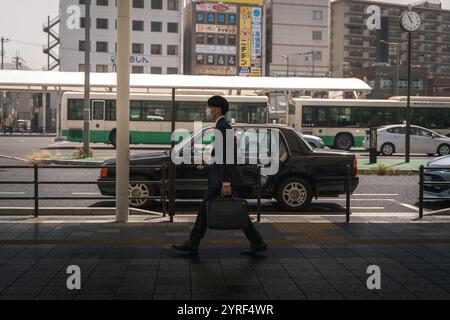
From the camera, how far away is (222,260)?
6.40 meters

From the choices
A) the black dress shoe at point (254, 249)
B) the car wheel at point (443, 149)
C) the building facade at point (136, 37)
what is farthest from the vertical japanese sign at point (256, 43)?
the black dress shoe at point (254, 249)

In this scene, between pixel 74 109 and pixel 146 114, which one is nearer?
pixel 74 109

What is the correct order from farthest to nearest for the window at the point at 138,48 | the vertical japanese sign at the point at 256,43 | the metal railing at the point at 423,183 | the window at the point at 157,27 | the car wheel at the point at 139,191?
the vertical japanese sign at the point at 256,43, the window at the point at 157,27, the window at the point at 138,48, the car wheel at the point at 139,191, the metal railing at the point at 423,183

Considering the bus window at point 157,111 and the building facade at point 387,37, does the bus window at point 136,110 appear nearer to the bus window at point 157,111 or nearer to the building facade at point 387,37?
the bus window at point 157,111

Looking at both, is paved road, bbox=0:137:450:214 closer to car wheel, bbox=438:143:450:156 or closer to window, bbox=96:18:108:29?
car wheel, bbox=438:143:450:156

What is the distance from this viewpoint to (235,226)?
20.7ft

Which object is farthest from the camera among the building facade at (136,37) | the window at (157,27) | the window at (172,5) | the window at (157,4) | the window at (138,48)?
the window at (172,5)

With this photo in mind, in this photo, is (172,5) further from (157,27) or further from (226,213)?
(226,213)

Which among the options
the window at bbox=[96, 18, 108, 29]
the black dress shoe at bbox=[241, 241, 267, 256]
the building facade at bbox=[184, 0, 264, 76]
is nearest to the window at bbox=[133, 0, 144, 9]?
the window at bbox=[96, 18, 108, 29]

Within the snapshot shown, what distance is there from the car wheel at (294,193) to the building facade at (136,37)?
209ft

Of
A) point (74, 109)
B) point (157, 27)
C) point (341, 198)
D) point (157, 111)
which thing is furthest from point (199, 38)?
point (341, 198)

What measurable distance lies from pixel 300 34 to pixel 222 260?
91.8 metres

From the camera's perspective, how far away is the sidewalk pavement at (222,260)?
5.16 metres
